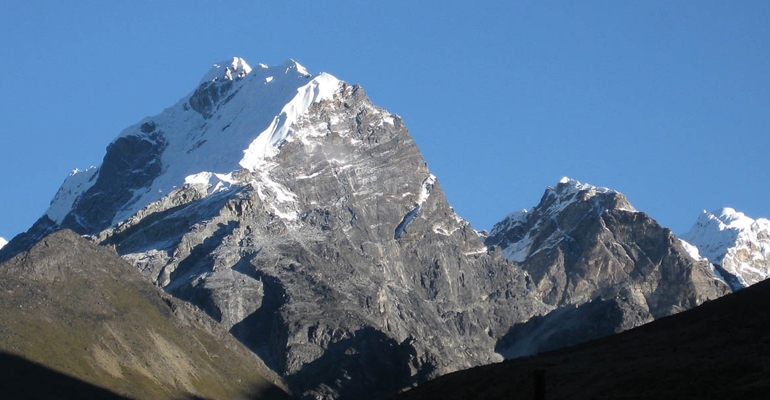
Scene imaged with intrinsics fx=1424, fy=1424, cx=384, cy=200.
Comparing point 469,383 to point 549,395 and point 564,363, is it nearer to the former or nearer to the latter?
point 564,363

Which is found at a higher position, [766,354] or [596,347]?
[596,347]

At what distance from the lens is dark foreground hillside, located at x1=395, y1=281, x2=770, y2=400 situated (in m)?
103

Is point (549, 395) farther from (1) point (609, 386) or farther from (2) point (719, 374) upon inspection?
(2) point (719, 374)

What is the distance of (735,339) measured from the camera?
12031 centimetres

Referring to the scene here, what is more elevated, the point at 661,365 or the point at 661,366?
the point at 661,365

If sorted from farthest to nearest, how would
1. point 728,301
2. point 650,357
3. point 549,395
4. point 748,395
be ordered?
1. point 728,301
2. point 650,357
3. point 549,395
4. point 748,395

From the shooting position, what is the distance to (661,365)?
11394 centimetres

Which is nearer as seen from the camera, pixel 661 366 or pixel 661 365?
pixel 661 366

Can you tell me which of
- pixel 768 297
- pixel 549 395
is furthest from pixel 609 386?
pixel 768 297

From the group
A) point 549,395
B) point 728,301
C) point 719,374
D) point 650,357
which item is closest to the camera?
point 719,374

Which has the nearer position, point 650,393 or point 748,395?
point 748,395

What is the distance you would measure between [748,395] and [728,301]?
46.6 meters

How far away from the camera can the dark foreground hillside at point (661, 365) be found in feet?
339

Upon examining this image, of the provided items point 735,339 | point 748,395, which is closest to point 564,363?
point 735,339
